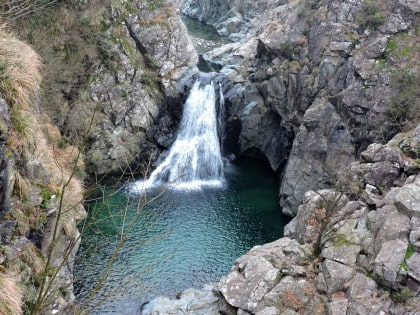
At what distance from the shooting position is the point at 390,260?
53.3 feet

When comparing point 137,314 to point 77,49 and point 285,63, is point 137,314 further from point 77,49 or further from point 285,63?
point 285,63

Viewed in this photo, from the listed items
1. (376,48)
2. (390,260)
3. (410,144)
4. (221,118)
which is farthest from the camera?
(221,118)

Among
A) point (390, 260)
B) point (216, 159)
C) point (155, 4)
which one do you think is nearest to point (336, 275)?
point (390, 260)

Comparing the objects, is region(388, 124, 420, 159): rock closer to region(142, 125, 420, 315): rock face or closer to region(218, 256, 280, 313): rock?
region(142, 125, 420, 315): rock face

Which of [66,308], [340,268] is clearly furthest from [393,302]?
[66,308]

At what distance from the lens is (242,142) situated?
1630 inches

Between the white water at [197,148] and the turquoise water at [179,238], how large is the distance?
1.95m

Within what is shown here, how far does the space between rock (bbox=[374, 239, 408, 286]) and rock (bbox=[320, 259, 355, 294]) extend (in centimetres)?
125

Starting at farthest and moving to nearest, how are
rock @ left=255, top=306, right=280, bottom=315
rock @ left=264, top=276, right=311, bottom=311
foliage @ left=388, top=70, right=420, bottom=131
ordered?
foliage @ left=388, top=70, right=420, bottom=131 < rock @ left=264, top=276, right=311, bottom=311 < rock @ left=255, top=306, right=280, bottom=315

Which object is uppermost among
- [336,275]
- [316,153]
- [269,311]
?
[316,153]

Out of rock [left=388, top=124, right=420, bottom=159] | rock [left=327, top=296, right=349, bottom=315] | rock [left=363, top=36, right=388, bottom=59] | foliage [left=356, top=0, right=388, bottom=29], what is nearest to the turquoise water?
rock [left=327, top=296, right=349, bottom=315]

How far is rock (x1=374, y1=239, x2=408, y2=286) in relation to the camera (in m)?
15.9

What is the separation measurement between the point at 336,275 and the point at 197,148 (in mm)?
23478

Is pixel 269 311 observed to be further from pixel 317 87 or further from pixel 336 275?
pixel 317 87
